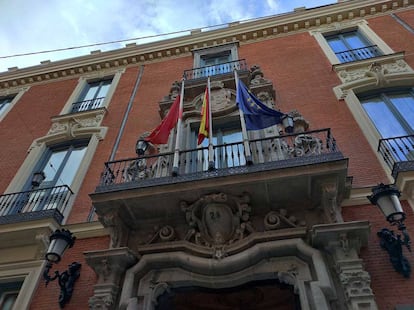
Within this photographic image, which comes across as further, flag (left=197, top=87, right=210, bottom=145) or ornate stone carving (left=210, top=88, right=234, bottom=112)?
ornate stone carving (left=210, top=88, right=234, bottom=112)

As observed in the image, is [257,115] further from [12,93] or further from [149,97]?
[12,93]

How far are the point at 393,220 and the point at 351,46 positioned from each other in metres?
8.56

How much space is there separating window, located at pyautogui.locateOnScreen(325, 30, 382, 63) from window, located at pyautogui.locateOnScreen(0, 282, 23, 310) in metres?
10.9

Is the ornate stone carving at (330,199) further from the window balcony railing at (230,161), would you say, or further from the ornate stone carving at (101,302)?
the ornate stone carving at (101,302)

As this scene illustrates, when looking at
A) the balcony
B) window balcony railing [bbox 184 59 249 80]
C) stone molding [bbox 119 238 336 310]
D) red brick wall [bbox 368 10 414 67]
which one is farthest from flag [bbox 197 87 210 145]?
red brick wall [bbox 368 10 414 67]

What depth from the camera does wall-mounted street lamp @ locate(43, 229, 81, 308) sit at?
5.58 meters

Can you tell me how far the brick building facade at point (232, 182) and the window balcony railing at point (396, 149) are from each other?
0.12 ft

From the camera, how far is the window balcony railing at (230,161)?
6.09 metres

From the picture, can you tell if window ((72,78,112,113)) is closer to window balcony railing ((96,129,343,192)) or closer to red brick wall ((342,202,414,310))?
window balcony railing ((96,129,343,192))

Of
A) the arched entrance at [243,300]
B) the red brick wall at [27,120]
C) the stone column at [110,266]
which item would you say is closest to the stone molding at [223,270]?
the stone column at [110,266]

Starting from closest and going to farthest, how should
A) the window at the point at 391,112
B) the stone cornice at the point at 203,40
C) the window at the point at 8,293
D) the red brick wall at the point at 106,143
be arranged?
the window at the point at 8,293, the window at the point at 391,112, the red brick wall at the point at 106,143, the stone cornice at the point at 203,40

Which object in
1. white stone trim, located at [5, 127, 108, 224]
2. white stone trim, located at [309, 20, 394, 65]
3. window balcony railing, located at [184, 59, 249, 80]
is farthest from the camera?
window balcony railing, located at [184, 59, 249, 80]

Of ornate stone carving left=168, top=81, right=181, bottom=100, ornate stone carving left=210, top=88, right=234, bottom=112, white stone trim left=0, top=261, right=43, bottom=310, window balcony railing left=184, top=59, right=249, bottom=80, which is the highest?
window balcony railing left=184, top=59, right=249, bottom=80

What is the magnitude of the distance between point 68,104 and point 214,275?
9.29 meters
